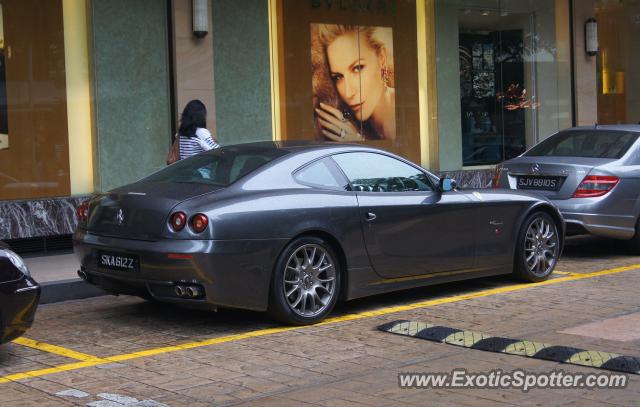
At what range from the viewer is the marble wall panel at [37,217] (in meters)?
11.6

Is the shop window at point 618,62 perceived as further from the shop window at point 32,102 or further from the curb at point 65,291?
the curb at point 65,291

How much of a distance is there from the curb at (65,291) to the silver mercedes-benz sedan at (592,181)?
16.3 feet

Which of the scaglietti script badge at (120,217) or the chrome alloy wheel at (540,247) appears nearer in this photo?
the scaglietti script badge at (120,217)

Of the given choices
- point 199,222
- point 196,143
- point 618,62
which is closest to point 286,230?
point 199,222

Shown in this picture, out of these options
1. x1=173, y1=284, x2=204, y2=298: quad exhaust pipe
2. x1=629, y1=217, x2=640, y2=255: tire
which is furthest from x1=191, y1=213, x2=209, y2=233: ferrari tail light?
x1=629, y1=217, x2=640, y2=255: tire

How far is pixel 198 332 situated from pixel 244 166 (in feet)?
4.49

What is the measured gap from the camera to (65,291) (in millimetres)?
9320

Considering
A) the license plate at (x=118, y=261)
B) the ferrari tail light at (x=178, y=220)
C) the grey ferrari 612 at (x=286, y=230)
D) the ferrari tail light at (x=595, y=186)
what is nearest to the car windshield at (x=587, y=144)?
the ferrari tail light at (x=595, y=186)

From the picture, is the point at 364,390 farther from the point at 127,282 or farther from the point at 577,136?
the point at 577,136

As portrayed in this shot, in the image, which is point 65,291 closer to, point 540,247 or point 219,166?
point 219,166

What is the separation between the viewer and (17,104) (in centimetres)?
1198

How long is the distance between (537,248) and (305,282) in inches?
120

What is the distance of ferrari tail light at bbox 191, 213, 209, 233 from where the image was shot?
7016 mm

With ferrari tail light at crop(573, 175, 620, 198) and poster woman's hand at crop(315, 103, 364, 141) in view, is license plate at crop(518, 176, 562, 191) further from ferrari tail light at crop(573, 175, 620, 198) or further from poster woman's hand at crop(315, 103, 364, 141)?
poster woman's hand at crop(315, 103, 364, 141)
